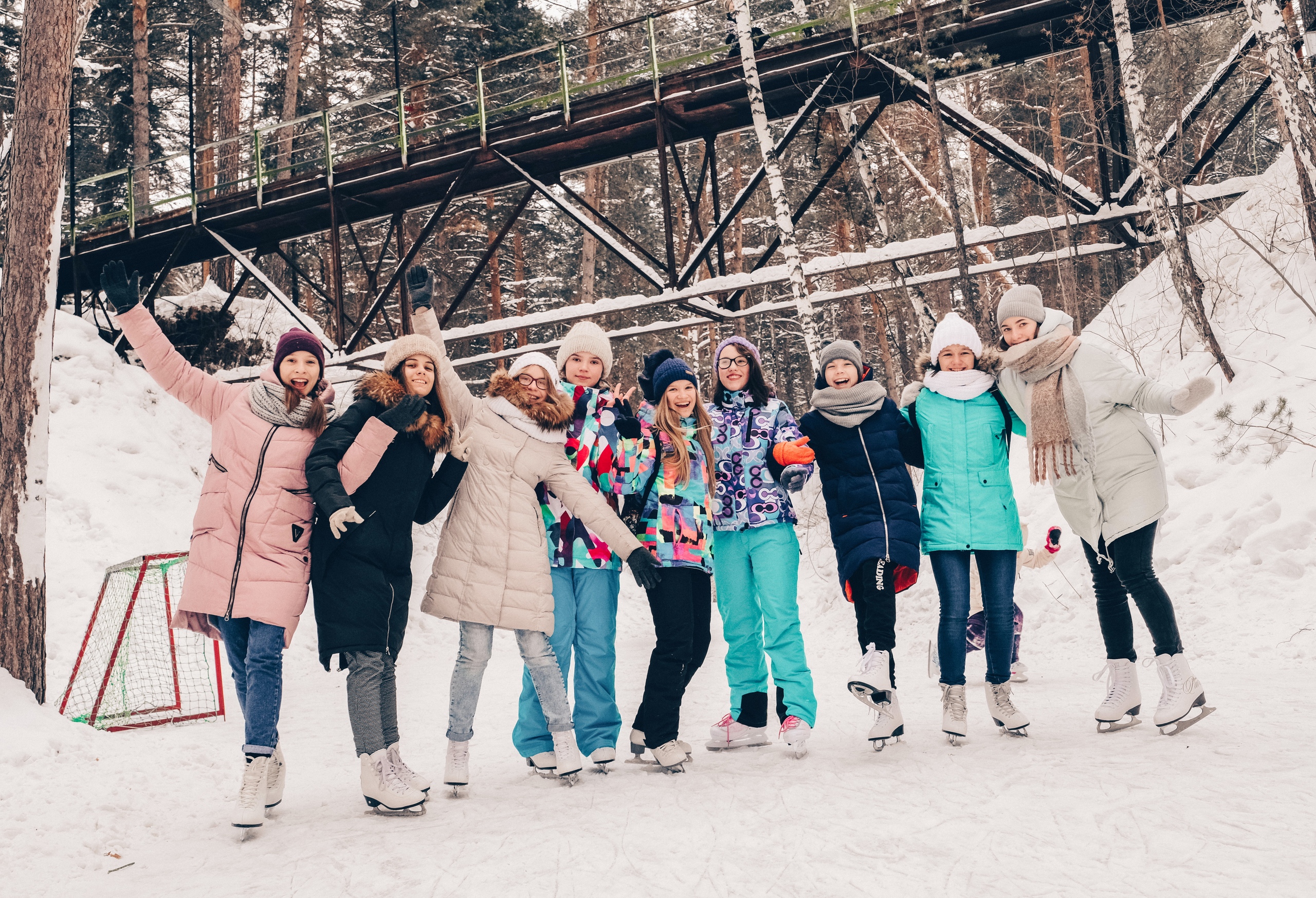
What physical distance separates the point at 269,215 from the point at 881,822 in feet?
38.0

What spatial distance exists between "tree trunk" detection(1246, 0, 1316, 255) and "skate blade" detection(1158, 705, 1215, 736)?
15.5 feet

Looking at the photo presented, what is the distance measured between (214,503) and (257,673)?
0.66 metres

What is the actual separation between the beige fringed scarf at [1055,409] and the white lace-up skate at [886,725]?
116cm

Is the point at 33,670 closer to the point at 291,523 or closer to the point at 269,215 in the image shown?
the point at 291,523

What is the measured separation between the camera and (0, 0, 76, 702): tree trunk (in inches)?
180

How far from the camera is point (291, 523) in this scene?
3.43 m

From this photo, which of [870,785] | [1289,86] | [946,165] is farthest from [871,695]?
[946,165]

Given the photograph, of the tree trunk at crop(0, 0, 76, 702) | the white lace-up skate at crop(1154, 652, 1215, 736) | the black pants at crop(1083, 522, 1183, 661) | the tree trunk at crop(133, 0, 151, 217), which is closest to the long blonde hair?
the black pants at crop(1083, 522, 1183, 661)

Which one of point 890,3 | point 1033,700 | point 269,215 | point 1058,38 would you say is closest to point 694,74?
point 890,3

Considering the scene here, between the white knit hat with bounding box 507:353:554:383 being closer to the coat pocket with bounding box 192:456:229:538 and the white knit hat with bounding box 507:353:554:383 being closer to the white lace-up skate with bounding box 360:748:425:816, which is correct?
the coat pocket with bounding box 192:456:229:538

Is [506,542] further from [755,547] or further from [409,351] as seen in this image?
[755,547]

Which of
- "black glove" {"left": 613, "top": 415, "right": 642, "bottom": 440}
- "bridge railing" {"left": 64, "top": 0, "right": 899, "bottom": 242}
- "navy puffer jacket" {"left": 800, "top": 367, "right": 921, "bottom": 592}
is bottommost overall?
"navy puffer jacket" {"left": 800, "top": 367, "right": 921, "bottom": 592}

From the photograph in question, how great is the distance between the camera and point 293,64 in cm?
1800

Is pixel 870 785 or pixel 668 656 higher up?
pixel 668 656
